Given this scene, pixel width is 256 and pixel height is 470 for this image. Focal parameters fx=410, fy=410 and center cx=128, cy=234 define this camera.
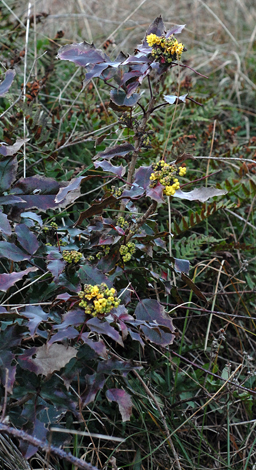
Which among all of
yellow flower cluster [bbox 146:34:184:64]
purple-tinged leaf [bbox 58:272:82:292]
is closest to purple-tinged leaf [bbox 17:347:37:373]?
purple-tinged leaf [bbox 58:272:82:292]

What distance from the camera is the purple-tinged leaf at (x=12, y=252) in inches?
46.1

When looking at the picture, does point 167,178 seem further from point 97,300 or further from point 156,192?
point 97,300

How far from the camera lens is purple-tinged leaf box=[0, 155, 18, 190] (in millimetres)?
1253

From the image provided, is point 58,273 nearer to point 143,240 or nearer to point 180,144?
point 143,240

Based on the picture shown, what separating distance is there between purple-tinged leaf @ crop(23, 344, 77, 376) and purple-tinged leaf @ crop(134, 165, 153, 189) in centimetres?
52

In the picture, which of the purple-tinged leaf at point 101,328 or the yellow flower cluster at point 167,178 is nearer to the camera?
the purple-tinged leaf at point 101,328

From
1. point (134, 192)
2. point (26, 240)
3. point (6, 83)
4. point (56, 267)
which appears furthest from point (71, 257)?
point (6, 83)

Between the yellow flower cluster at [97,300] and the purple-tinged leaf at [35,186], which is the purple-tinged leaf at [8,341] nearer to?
the yellow flower cluster at [97,300]

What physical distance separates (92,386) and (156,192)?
54 centimetres

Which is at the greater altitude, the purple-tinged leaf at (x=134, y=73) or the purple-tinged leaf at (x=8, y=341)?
the purple-tinged leaf at (x=134, y=73)

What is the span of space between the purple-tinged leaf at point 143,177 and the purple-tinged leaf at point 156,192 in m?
0.10

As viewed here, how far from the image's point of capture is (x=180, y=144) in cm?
213

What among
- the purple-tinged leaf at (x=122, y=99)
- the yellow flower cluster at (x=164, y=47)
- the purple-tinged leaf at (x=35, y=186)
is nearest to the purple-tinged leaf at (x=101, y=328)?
the purple-tinged leaf at (x=35, y=186)

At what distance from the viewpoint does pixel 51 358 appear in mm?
1021
